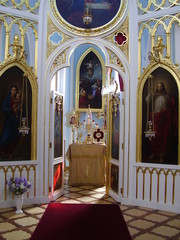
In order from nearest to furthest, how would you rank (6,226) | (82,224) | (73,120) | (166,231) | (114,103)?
(82,224), (166,231), (6,226), (114,103), (73,120)

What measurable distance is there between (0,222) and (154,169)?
3.28 meters

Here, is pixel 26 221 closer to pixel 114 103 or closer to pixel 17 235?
pixel 17 235

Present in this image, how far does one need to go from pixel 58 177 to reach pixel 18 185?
1.51m

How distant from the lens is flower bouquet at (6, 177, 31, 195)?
6020 millimetres

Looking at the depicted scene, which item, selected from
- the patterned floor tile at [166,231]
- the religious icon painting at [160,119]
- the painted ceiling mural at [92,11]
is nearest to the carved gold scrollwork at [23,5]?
the painted ceiling mural at [92,11]

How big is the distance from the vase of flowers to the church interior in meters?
0.02

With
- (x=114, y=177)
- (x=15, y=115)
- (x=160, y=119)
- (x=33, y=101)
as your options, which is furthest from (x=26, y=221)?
(x=160, y=119)

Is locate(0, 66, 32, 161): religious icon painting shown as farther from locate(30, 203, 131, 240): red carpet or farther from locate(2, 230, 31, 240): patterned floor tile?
locate(30, 203, 131, 240): red carpet

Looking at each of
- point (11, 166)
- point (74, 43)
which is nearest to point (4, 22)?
point (74, 43)

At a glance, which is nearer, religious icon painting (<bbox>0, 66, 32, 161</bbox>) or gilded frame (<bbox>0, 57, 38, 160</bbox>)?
religious icon painting (<bbox>0, 66, 32, 161</bbox>)

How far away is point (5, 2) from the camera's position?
6.42 meters

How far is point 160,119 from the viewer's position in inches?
253

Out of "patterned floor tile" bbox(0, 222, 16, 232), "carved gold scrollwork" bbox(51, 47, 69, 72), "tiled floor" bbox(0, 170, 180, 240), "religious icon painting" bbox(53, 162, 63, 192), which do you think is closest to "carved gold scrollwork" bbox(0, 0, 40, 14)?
"carved gold scrollwork" bbox(51, 47, 69, 72)

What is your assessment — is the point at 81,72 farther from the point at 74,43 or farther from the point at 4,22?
the point at 4,22
